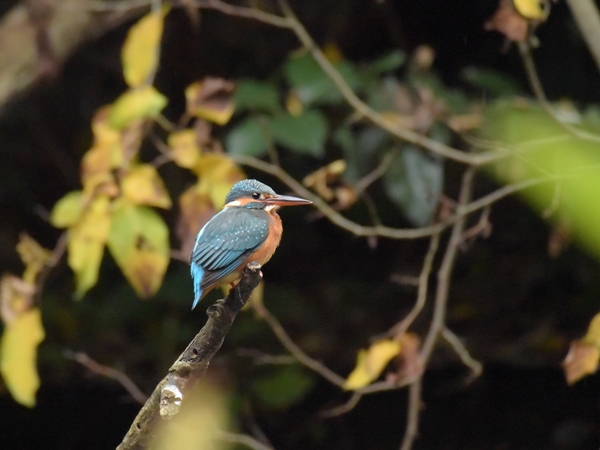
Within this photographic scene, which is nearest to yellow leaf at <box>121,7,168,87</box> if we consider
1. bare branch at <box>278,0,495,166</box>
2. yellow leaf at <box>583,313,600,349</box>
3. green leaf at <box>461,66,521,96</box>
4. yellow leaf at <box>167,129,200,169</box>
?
yellow leaf at <box>167,129,200,169</box>

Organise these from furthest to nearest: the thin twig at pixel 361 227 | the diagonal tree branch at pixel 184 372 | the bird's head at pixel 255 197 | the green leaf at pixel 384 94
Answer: the green leaf at pixel 384 94 → the thin twig at pixel 361 227 → the bird's head at pixel 255 197 → the diagonal tree branch at pixel 184 372

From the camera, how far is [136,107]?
2027 millimetres

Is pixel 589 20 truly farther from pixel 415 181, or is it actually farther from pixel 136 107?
pixel 136 107

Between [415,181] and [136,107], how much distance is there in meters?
0.91

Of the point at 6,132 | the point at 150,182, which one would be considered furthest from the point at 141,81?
the point at 6,132

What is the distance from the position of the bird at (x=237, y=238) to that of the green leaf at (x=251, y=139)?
3.00ft

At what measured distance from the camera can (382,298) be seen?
3.19 metres

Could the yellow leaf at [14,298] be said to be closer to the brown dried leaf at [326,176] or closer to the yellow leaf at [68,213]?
the yellow leaf at [68,213]

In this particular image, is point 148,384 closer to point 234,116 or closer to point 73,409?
point 73,409

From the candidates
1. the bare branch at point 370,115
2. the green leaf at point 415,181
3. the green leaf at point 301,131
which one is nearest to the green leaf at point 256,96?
the green leaf at point 301,131

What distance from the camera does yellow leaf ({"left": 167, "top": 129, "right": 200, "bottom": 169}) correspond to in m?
2.08

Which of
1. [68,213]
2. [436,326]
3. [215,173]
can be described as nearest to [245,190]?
[215,173]

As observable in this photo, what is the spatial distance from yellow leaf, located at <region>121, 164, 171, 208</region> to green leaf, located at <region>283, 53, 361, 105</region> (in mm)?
664

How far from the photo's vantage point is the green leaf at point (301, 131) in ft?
7.82
